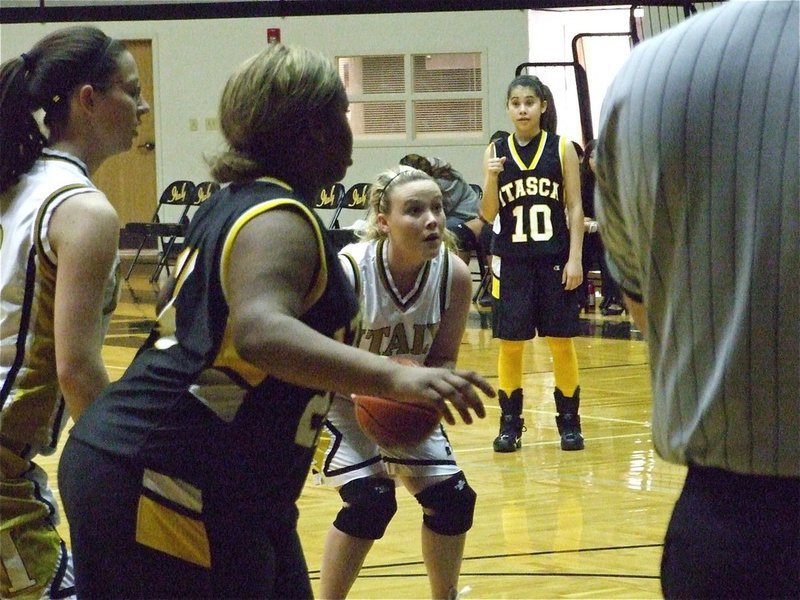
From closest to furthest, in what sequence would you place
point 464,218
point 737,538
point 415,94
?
point 737,538
point 464,218
point 415,94

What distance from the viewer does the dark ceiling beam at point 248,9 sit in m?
10.3

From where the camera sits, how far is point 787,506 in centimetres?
157

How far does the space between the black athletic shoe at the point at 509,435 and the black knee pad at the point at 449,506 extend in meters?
2.70

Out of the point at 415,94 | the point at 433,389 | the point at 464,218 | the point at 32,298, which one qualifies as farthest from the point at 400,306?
the point at 415,94

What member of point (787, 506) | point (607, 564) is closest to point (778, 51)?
point (787, 506)

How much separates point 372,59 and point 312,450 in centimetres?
1499

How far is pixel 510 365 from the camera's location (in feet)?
21.8

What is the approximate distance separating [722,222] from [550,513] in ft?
12.2

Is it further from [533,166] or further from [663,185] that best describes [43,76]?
[533,166]

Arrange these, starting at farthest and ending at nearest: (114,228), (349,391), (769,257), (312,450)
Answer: (114,228)
(312,450)
(349,391)
(769,257)

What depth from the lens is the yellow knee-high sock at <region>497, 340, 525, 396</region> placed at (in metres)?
6.62

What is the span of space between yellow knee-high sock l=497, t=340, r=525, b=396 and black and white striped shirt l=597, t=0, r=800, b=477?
491 centimetres

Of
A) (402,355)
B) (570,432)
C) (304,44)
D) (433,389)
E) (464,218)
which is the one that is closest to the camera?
(433,389)

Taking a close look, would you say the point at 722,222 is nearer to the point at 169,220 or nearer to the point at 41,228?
the point at 41,228
